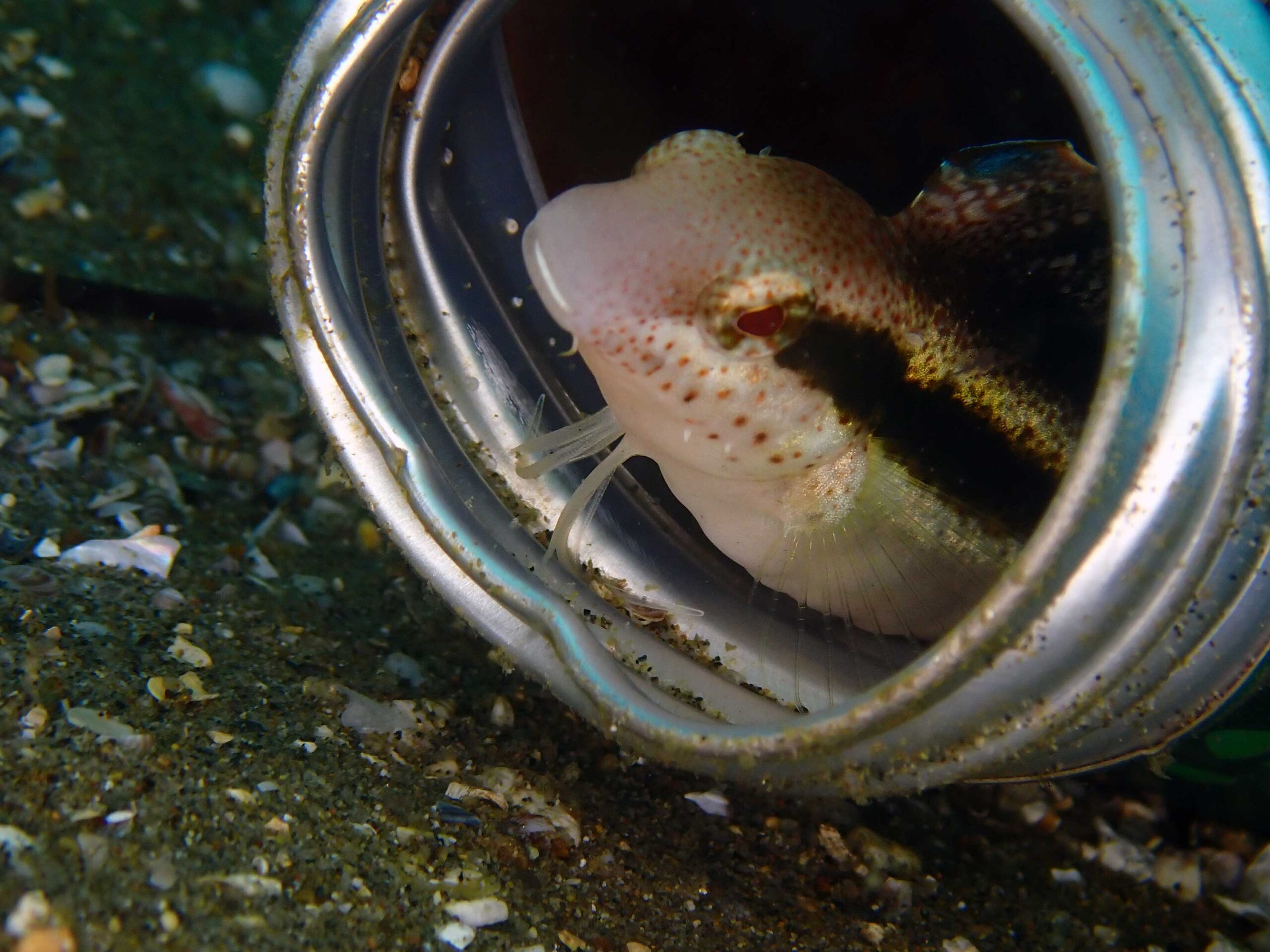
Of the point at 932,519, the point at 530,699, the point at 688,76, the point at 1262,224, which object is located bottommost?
the point at 530,699

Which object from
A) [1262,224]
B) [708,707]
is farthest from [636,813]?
[1262,224]

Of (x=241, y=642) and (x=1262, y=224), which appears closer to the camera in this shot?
Result: (x=1262, y=224)

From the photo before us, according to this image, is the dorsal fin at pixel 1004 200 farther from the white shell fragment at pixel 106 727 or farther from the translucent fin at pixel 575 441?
the white shell fragment at pixel 106 727

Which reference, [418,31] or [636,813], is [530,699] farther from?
[418,31]

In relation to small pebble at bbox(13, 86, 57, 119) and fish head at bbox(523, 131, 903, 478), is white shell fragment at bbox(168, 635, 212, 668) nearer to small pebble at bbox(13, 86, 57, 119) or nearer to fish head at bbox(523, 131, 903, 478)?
fish head at bbox(523, 131, 903, 478)

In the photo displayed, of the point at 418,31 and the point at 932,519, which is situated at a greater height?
the point at 418,31

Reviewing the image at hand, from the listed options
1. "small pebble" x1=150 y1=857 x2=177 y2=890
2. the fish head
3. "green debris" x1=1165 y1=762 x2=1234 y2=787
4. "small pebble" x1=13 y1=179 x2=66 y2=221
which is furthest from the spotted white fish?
"small pebble" x1=13 y1=179 x2=66 y2=221

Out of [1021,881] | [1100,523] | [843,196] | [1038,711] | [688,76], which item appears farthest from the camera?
[688,76]
